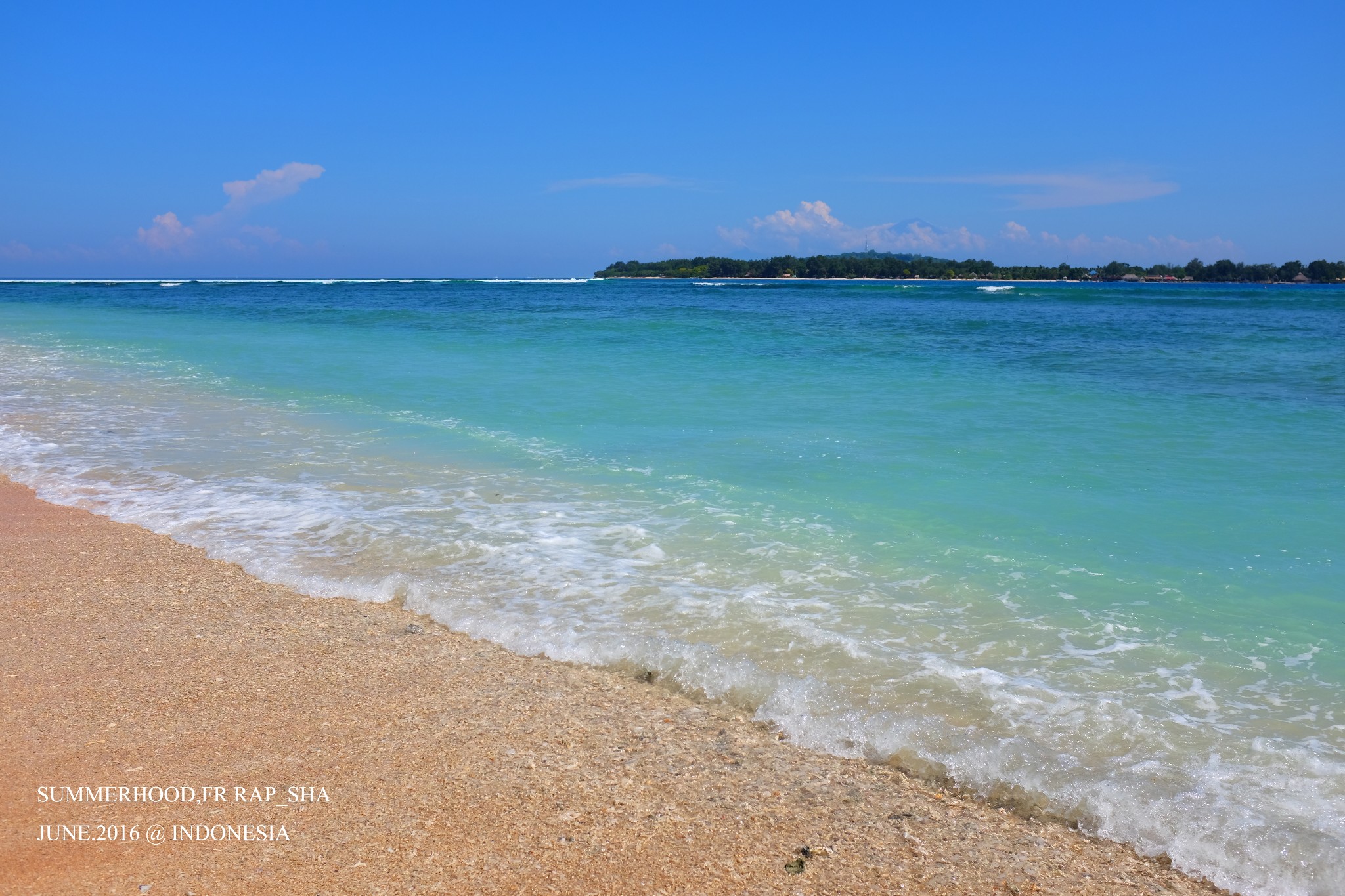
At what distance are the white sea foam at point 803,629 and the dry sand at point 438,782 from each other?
0.24m

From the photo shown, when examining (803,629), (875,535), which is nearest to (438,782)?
(803,629)

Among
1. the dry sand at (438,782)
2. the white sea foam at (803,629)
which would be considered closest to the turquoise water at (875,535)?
the white sea foam at (803,629)

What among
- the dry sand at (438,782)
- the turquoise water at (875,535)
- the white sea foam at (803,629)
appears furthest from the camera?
the turquoise water at (875,535)

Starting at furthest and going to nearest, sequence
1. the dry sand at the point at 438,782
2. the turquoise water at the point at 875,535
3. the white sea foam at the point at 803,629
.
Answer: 1. the turquoise water at the point at 875,535
2. the white sea foam at the point at 803,629
3. the dry sand at the point at 438,782

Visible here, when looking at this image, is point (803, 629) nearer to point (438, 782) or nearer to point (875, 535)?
point (875, 535)

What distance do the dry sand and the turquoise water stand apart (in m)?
0.27

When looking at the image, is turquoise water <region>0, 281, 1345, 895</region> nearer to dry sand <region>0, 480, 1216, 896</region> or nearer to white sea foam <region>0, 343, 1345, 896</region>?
white sea foam <region>0, 343, 1345, 896</region>

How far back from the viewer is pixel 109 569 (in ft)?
16.4

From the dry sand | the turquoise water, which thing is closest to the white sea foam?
the turquoise water

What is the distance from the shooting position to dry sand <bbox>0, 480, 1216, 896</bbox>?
98.3 inches

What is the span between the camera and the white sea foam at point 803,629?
299 centimetres

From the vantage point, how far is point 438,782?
292 centimetres

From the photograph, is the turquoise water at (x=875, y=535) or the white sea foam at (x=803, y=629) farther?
the turquoise water at (x=875, y=535)

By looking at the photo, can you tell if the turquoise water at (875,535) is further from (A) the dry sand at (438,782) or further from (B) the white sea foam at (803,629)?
(A) the dry sand at (438,782)
